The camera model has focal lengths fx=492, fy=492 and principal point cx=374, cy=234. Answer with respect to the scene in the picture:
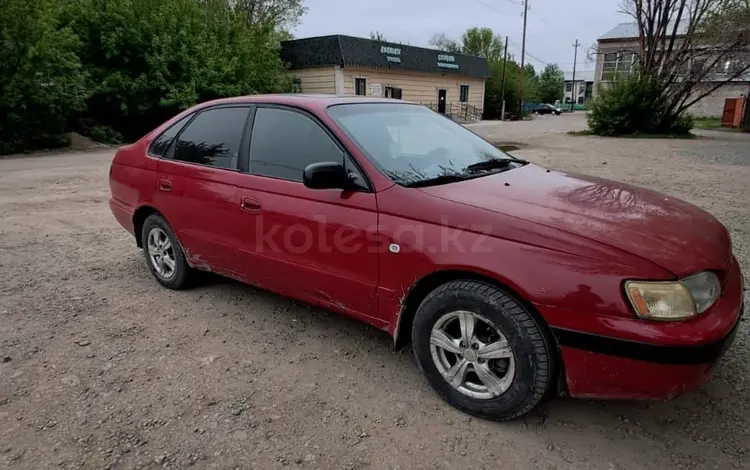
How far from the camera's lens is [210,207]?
356 cm

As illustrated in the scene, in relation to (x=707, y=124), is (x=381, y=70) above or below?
above

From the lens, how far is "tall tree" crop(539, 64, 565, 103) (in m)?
72.4

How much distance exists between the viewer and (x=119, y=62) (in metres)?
17.6

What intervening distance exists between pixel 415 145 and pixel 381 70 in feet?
87.0

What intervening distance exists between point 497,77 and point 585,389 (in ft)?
150

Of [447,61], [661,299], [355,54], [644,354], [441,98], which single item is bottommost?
[644,354]

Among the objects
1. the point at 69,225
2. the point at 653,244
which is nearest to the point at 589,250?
the point at 653,244

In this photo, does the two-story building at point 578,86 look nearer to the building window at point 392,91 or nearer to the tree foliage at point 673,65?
the building window at point 392,91

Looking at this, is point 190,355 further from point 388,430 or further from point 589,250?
point 589,250

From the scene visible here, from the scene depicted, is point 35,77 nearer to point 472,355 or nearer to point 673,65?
point 472,355

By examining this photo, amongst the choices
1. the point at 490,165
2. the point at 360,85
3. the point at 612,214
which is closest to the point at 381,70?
the point at 360,85

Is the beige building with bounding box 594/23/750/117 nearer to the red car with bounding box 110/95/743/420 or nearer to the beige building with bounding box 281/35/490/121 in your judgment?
the beige building with bounding box 281/35/490/121

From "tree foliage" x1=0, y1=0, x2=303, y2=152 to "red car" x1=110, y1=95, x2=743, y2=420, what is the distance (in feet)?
44.5

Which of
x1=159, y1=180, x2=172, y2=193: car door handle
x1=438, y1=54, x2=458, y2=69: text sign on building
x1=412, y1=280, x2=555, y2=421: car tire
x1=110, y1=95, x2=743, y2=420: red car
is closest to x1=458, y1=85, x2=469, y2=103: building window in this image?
x1=438, y1=54, x2=458, y2=69: text sign on building
